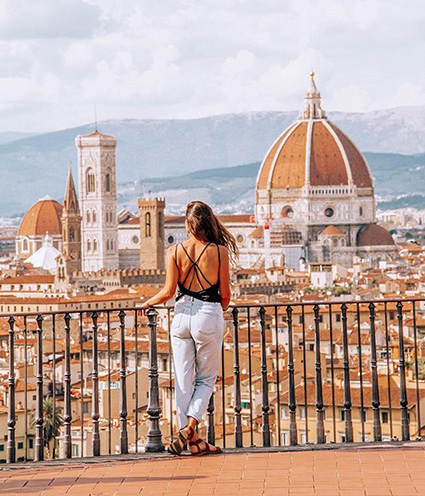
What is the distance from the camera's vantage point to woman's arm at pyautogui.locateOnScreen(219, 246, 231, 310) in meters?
8.27

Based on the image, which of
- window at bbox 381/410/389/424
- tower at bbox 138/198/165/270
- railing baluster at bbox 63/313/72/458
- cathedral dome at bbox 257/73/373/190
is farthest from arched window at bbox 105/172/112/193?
railing baluster at bbox 63/313/72/458

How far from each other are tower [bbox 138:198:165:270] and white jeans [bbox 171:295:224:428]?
9229 centimetres

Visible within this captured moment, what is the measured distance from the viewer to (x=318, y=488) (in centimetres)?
745

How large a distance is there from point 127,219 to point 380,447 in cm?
11380

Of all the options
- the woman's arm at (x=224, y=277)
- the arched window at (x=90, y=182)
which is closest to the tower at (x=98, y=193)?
the arched window at (x=90, y=182)

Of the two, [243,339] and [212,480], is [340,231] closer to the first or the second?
[243,339]

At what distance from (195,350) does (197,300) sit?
32 centimetres

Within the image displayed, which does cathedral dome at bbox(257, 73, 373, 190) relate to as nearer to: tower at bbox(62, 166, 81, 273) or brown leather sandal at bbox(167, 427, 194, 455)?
tower at bbox(62, 166, 81, 273)

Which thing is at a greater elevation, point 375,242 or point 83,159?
point 83,159

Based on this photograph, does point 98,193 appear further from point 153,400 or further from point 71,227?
point 153,400

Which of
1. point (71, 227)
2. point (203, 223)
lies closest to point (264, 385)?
point (203, 223)

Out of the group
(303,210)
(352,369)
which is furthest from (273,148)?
(352,369)

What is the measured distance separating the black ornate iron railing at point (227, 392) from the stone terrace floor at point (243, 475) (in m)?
0.36

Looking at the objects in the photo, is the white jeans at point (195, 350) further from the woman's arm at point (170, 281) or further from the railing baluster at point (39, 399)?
the railing baluster at point (39, 399)
